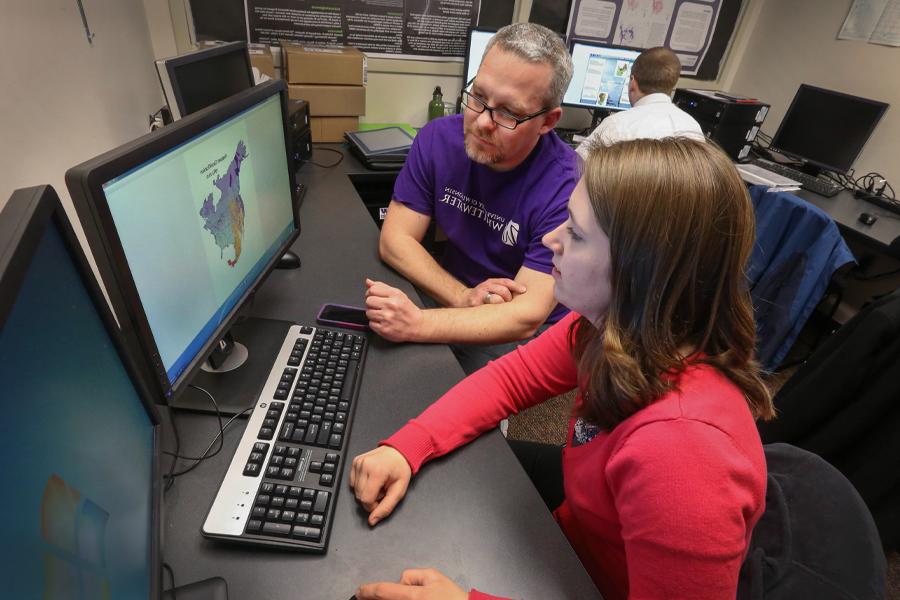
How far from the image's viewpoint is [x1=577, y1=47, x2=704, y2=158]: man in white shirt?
1956mm

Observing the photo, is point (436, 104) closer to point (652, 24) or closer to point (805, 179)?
point (652, 24)

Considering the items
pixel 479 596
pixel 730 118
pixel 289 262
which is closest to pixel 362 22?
pixel 289 262

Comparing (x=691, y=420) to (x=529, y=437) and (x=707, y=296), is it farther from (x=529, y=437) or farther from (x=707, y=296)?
(x=529, y=437)

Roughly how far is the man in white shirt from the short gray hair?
2.23ft

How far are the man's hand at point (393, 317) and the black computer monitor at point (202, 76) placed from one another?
0.65 m

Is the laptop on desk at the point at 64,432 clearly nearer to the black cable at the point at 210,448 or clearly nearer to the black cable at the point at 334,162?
the black cable at the point at 210,448

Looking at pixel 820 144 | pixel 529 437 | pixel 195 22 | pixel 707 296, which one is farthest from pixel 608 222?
pixel 820 144

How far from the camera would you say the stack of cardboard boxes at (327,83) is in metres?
1.91

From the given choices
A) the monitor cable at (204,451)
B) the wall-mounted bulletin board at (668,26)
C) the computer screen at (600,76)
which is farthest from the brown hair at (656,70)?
the monitor cable at (204,451)

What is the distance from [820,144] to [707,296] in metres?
2.55

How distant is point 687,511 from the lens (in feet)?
1.68

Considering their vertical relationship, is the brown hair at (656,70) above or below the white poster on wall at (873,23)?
→ below

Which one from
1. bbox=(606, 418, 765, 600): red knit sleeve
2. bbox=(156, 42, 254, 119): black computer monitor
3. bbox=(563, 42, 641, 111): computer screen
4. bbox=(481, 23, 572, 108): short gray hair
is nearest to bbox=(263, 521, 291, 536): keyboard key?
bbox=(606, 418, 765, 600): red knit sleeve

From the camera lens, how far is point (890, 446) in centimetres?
130
